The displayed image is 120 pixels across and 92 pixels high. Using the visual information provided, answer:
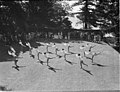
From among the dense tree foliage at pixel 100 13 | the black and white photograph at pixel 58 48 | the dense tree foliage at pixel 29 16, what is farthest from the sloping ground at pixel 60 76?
the dense tree foliage at pixel 100 13

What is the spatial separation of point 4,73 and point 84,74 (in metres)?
6.04

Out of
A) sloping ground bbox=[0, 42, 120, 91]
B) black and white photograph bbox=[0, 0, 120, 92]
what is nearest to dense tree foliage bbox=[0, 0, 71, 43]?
black and white photograph bbox=[0, 0, 120, 92]

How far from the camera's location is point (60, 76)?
15758 millimetres

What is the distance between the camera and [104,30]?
3120 centimetres

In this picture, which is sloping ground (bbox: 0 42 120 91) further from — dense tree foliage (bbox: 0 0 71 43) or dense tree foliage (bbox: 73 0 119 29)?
dense tree foliage (bbox: 73 0 119 29)

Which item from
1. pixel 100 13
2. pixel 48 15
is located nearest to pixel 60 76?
pixel 100 13

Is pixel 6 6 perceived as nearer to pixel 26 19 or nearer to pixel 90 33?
pixel 26 19

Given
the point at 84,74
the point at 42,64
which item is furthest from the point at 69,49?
the point at 84,74

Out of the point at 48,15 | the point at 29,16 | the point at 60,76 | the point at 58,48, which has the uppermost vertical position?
the point at 48,15

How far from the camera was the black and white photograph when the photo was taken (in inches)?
583

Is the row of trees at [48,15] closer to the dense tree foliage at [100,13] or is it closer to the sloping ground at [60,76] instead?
the dense tree foliage at [100,13]

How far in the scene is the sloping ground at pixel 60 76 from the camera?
46.6 feet

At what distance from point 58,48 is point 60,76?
7.39 m

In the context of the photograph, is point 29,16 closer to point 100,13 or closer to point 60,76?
point 100,13
